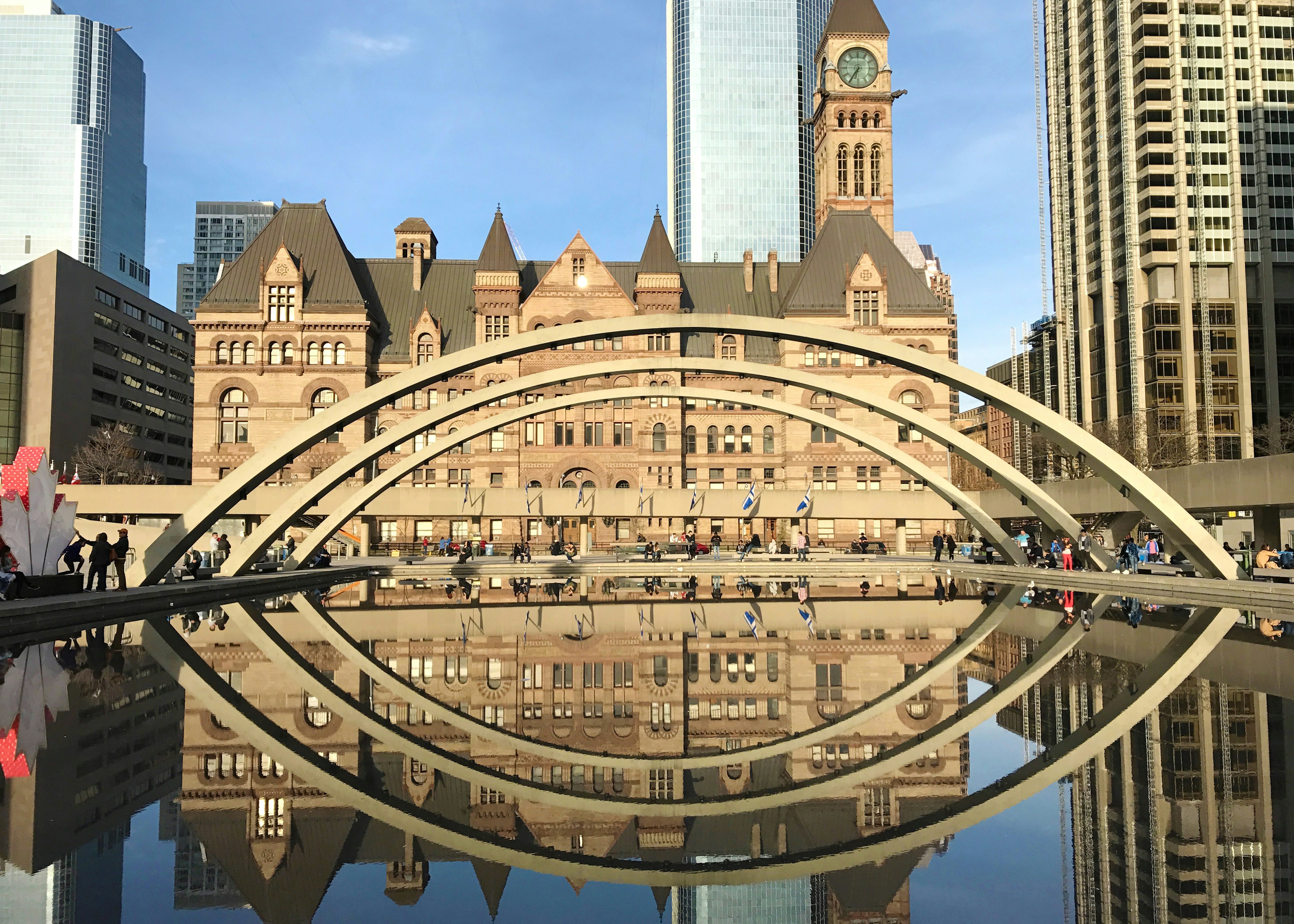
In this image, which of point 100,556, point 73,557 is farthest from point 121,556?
point 100,556

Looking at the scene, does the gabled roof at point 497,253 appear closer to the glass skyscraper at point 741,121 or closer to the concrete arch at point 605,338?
the concrete arch at point 605,338

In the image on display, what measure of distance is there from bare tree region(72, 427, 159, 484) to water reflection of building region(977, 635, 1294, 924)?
3002 inches

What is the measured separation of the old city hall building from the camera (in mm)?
62062

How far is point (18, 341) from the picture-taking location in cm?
9094

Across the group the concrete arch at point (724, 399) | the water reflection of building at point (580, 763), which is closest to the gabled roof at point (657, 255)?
the concrete arch at point (724, 399)

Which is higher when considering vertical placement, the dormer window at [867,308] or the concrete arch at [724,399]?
the dormer window at [867,308]

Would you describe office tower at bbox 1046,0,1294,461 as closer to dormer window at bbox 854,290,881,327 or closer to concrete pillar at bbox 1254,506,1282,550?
dormer window at bbox 854,290,881,327

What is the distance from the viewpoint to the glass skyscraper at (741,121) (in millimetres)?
146125

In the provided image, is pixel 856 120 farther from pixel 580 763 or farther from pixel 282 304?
pixel 580 763

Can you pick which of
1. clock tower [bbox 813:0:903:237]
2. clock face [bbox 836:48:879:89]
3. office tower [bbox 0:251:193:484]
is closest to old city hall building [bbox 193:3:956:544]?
clock tower [bbox 813:0:903:237]

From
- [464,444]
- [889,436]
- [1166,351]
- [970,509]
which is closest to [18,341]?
[464,444]

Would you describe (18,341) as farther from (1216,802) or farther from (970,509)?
(1216,802)

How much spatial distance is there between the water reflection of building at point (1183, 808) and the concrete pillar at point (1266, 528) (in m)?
23.1

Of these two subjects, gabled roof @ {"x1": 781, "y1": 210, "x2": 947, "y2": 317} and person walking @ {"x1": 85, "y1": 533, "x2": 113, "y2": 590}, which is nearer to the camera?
person walking @ {"x1": 85, "y1": 533, "x2": 113, "y2": 590}
